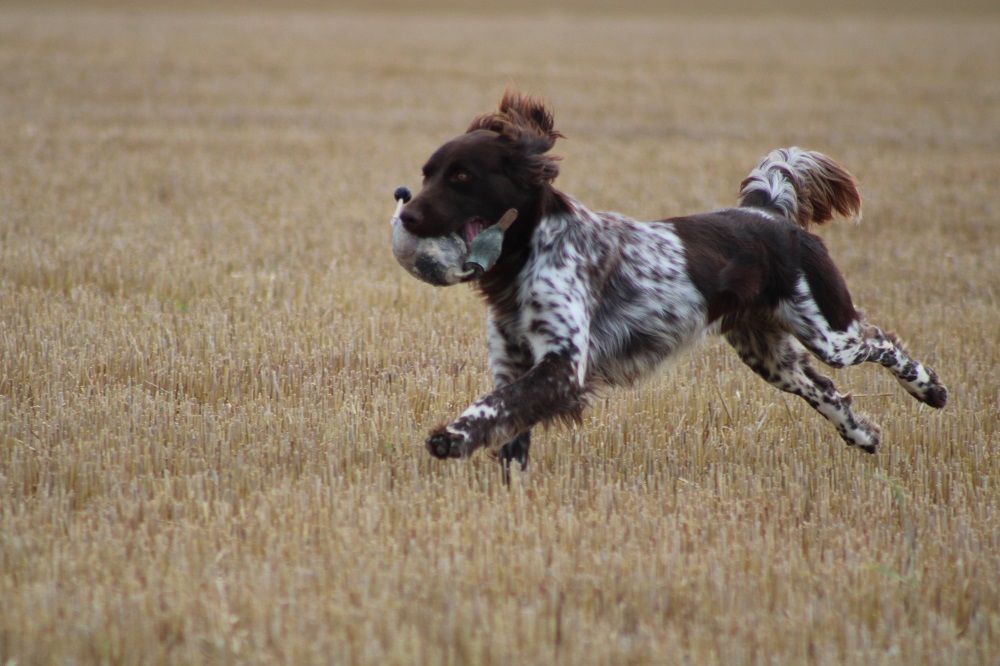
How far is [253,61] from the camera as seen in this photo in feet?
74.3

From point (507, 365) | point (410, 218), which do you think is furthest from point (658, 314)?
point (410, 218)

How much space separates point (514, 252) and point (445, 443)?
0.92 m

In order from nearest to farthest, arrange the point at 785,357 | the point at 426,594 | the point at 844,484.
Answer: the point at 426,594
the point at 844,484
the point at 785,357

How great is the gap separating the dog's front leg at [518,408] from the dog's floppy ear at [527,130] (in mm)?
722

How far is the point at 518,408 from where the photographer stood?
423 centimetres

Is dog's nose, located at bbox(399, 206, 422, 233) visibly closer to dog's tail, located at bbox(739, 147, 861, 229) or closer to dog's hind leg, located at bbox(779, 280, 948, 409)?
dog's hind leg, located at bbox(779, 280, 948, 409)

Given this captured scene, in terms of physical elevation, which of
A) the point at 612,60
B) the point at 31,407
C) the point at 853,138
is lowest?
the point at 31,407

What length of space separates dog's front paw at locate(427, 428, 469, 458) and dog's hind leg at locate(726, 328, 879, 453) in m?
1.95

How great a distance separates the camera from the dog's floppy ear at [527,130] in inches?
177

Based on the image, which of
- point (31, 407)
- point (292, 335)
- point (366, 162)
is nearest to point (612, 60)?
point (366, 162)

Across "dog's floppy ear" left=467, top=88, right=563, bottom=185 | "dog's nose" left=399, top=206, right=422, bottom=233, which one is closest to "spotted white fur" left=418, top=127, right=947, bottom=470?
"dog's floppy ear" left=467, top=88, right=563, bottom=185

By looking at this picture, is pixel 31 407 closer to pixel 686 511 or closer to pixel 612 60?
pixel 686 511

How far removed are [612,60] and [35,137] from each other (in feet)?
47.7

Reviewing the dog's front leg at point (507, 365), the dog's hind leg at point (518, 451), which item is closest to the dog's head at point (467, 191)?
the dog's front leg at point (507, 365)
